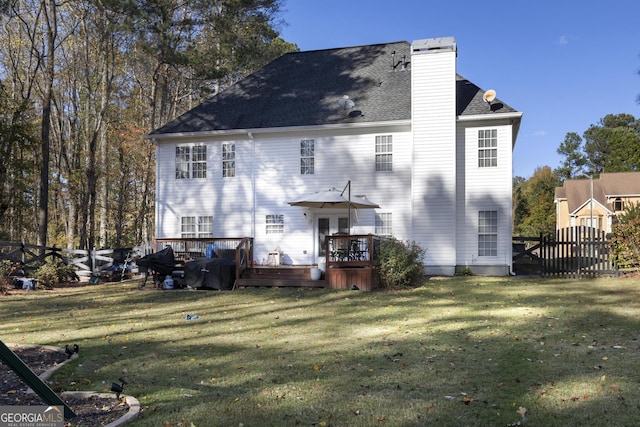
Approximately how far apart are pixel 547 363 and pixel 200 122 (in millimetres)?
17221

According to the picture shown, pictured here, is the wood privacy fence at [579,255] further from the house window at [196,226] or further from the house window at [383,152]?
the house window at [196,226]

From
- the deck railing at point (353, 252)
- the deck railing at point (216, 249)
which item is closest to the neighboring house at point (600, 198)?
the deck railing at point (353, 252)

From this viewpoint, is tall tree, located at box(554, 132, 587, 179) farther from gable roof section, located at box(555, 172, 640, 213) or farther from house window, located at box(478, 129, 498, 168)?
house window, located at box(478, 129, 498, 168)

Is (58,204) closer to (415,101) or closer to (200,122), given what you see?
(200,122)

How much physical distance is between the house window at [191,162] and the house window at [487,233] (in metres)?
11.1

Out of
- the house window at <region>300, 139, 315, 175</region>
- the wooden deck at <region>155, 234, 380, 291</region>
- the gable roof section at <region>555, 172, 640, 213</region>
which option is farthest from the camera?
the gable roof section at <region>555, 172, 640, 213</region>

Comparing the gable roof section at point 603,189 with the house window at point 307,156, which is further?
the gable roof section at point 603,189

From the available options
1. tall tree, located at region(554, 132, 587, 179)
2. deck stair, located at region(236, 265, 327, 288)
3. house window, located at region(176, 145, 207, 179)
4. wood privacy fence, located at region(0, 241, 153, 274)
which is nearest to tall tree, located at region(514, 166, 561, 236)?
tall tree, located at region(554, 132, 587, 179)

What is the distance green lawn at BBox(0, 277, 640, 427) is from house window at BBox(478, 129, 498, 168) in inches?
245

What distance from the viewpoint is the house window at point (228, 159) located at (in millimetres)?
19422

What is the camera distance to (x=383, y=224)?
17.9 metres

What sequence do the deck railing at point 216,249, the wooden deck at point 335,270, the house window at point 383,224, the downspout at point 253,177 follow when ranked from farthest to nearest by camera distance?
the downspout at point 253,177
the house window at point 383,224
the deck railing at point 216,249
the wooden deck at point 335,270

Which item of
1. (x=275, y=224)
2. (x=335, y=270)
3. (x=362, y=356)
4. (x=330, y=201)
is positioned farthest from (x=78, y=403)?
(x=275, y=224)

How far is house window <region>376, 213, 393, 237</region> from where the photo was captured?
17.9m
